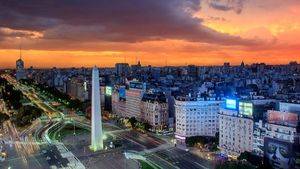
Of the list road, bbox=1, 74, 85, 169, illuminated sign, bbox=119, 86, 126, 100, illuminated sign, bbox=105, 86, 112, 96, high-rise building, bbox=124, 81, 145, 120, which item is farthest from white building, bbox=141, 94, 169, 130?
illuminated sign, bbox=105, 86, 112, 96

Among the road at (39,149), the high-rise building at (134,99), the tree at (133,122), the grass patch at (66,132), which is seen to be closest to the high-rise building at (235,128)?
Answer: the road at (39,149)

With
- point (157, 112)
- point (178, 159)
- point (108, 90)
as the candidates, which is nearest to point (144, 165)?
point (178, 159)

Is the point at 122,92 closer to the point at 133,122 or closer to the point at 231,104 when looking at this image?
the point at 133,122

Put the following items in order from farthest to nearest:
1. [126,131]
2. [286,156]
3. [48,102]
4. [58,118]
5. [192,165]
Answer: [48,102], [58,118], [126,131], [192,165], [286,156]

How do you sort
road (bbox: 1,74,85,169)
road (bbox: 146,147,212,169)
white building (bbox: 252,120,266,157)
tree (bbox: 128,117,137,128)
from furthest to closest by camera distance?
tree (bbox: 128,117,137,128) < road (bbox: 1,74,85,169) < road (bbox: 146,147,212,169) < white building (bbox: 252,120,266,157)

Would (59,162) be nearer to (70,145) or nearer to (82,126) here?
(70,145)

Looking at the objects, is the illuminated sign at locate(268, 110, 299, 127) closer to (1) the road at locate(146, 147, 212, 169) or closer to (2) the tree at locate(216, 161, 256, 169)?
(2) the tree at locate(216, 161, 256, 169)

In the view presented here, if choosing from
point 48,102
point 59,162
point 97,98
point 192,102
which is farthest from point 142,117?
point 48,102
